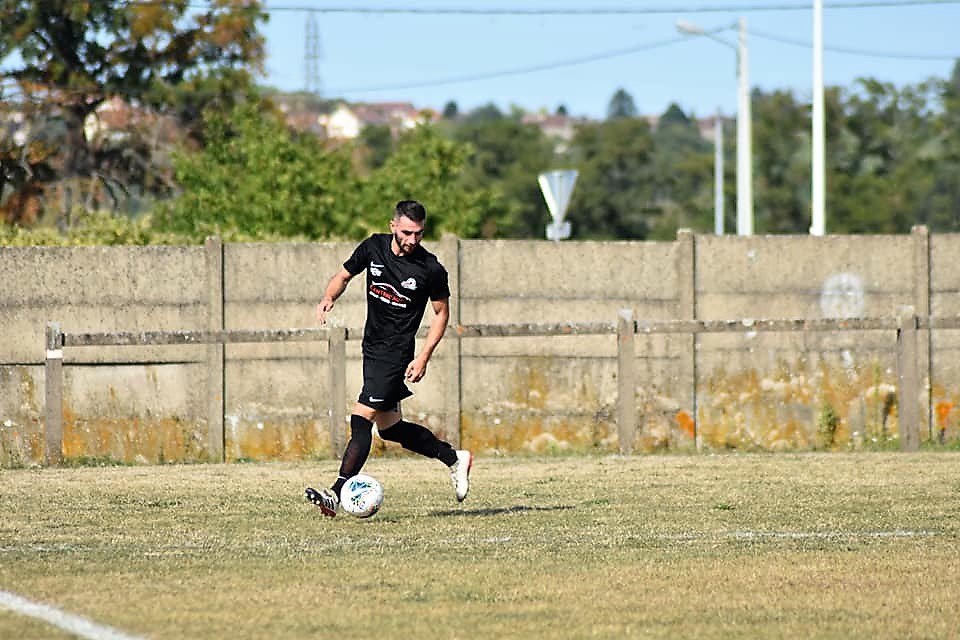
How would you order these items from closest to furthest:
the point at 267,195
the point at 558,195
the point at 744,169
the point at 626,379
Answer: the point at 626,379 → the point at 558,195 → the point at 267,195 → the point at 744,169

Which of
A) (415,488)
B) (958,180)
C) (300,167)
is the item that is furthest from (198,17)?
(958,180)

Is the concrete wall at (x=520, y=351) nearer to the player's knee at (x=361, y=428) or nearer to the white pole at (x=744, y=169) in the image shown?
the player's knee at (x=361, y=428)

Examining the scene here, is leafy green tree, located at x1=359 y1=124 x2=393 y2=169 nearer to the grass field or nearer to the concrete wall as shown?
the concrete wall

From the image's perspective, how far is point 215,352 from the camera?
1833cm

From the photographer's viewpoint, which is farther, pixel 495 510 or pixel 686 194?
pixel 686 194

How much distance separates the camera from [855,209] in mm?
76625

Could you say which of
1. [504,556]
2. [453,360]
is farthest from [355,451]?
[453,360]

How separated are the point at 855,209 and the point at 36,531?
68654 mm

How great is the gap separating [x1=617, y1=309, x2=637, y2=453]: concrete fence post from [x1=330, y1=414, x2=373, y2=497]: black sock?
6.41 meters

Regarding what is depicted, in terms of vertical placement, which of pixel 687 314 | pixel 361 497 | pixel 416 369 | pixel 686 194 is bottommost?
pixel 361 497

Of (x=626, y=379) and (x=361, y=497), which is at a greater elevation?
(x=626, y=379)

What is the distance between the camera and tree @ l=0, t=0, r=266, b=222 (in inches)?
1459

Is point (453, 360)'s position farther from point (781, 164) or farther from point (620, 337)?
point (781, 164)

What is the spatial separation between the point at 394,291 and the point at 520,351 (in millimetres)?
7786
